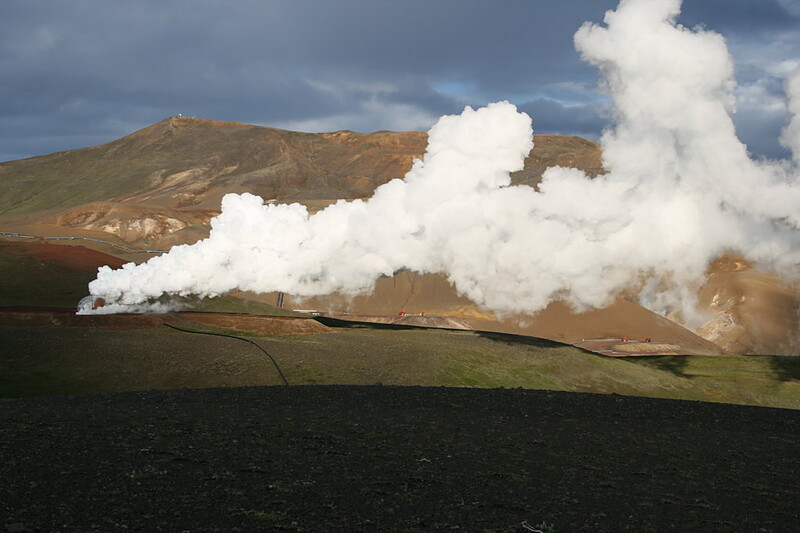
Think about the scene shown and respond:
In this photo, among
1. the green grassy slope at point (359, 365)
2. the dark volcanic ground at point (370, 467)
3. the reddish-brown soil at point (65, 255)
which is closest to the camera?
the dark volcanic ground at point (370, 467)

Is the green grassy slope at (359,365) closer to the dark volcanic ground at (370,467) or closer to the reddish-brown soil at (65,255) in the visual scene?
the dark volcanic ground at (370,467)

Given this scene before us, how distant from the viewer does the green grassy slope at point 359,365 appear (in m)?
39.7

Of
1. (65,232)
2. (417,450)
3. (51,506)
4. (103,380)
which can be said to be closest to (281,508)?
(51,506)

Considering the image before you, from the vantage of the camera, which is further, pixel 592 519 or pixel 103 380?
pixel 103 380

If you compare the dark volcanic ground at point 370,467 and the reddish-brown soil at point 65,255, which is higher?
the reddish-brown soil at point 65,255

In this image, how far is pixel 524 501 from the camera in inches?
716

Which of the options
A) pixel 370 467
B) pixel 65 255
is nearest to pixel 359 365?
pixel 370 467

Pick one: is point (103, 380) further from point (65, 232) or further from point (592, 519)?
point (65, 232)

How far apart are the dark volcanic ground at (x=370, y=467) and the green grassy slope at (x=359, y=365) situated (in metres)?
7.89

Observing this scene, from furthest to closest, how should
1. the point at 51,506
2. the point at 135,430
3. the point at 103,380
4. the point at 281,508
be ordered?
the point at 103,380, the point at 135,430, the point at 281,508, the point at 51,506

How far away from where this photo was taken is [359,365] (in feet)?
156

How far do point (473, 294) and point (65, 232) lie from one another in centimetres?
9182

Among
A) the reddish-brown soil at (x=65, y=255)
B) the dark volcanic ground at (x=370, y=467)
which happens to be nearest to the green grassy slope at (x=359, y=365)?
the dark volcanic ground at (x=370, y=467)

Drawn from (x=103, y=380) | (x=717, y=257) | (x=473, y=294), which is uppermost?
(x=717, y=257)
